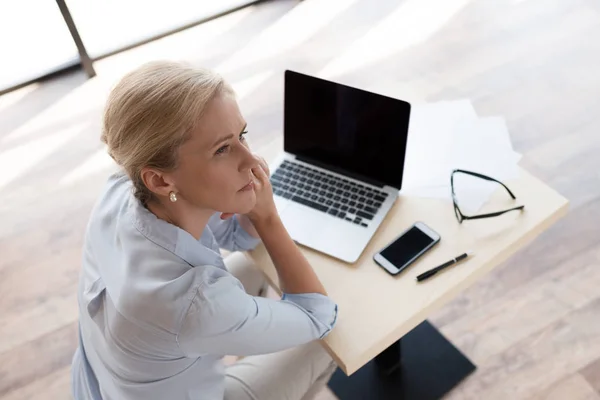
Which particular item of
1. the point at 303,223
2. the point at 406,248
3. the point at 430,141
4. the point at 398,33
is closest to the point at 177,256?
the point at 303,223

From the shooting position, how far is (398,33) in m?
2.93

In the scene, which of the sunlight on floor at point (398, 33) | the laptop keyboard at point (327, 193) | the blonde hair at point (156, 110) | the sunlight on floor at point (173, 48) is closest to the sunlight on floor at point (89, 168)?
the sunlight on floor at point (173, 48)

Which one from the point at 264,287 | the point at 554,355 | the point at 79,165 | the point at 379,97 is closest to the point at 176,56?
the point at 79,165

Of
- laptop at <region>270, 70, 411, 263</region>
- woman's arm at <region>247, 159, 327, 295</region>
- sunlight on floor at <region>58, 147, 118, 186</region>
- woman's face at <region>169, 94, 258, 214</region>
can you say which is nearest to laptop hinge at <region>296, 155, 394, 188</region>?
laptop at <region>270, 70, 411, 263</region>

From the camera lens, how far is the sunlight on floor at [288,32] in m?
2.91

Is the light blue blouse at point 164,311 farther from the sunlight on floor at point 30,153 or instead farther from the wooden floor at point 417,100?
the sunlight on floor at point 30,153

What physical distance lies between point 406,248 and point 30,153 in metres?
2.03

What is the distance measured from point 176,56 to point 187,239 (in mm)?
2163

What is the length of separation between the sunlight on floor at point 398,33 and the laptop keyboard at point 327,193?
148 centimetres

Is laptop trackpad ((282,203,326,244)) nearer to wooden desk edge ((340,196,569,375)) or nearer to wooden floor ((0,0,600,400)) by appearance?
wooden desk edge ((340,196,569,375))

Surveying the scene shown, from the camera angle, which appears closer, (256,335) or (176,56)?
(256,335)

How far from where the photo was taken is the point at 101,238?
1.08 meters

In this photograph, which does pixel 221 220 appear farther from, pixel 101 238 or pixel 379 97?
pixel 379 97

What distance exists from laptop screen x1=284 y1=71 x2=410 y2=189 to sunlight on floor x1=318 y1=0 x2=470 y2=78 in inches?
57.5
